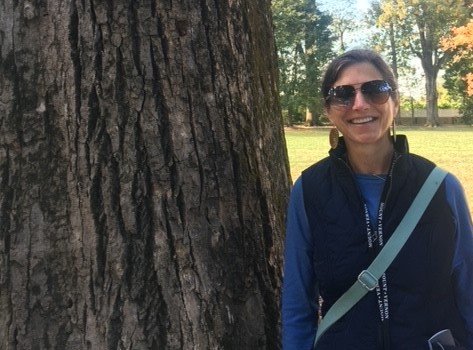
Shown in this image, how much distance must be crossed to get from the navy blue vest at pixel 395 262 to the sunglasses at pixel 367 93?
0.20 m

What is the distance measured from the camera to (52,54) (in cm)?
218

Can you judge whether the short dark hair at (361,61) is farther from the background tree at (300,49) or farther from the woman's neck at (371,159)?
the background tree at (300,49)

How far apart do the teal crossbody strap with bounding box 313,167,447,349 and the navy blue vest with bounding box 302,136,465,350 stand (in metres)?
0.02

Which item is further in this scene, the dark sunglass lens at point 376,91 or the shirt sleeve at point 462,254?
the dark sunglass lens at point 376,91

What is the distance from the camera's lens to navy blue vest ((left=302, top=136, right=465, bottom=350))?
204 centimetres

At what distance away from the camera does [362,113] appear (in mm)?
2186

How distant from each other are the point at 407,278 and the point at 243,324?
0.66m

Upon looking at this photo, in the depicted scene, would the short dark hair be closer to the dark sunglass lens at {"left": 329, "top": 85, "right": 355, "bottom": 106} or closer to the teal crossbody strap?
the dark sunglass lens at {"left": 329, "top": 85, "right": 355, "bottom": 106}

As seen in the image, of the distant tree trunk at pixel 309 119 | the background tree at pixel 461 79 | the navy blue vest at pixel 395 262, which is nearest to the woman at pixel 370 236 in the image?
the navy blue vest at pixel 395 262

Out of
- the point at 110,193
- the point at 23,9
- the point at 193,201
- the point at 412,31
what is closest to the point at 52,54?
the point at 23,9

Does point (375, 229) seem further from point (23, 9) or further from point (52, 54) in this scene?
point (23, 9)

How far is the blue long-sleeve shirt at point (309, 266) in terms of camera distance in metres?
2.09

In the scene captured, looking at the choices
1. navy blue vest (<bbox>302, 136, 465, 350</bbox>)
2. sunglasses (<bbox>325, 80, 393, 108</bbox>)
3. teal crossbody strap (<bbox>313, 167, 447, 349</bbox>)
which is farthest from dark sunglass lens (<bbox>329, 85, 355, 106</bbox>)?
teal crossbody strap (<bbox>313, 167, 447, 349</bbox>)

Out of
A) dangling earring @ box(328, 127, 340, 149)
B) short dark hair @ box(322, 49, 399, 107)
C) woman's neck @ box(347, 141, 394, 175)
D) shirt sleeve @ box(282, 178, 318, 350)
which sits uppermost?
short dark hair @ box(322, 49, 399, 107)
